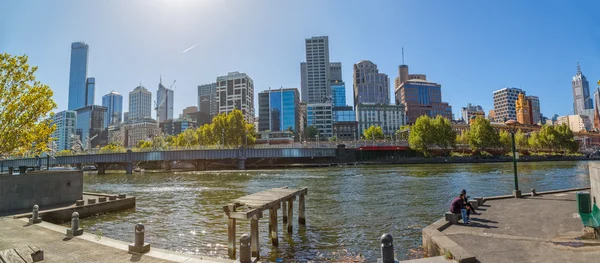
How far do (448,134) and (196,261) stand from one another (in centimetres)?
13119

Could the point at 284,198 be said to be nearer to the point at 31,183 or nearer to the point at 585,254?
the point at 585,254

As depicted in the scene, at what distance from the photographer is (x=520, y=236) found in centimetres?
1263

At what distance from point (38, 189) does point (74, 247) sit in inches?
572

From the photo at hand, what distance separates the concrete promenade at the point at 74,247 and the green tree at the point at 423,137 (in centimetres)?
12318

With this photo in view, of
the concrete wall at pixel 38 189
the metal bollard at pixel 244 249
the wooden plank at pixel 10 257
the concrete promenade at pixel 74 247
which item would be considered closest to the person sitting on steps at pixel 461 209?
the metal bollard at pixel 244 249

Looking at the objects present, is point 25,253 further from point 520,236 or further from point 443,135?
point 443,135

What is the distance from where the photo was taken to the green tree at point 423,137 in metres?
125

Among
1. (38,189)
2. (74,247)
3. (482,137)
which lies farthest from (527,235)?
(482,137)

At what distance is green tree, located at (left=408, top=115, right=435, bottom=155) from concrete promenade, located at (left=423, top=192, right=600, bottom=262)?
110476mm

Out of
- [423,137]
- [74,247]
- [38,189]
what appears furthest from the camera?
[423,137]

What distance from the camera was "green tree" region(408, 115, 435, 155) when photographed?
125 meters

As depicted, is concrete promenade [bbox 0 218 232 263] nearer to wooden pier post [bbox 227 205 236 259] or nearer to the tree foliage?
wooden pier post [bbox 227 205 236 259]

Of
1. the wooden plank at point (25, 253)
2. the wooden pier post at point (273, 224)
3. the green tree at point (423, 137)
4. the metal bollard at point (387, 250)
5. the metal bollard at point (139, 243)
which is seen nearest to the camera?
the metal bollard at point (387, 250)

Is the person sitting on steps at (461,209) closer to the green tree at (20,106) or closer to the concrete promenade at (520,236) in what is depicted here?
the concrete promenade at (520,236)
